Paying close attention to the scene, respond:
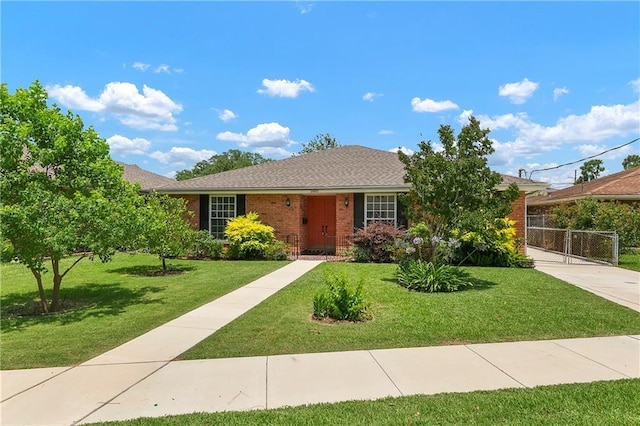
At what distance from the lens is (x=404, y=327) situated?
19.0 feet

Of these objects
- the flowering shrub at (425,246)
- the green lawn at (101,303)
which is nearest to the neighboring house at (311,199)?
the green lawn at (101,303)

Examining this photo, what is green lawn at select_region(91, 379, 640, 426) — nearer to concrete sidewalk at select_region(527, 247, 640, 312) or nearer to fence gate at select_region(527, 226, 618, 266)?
concrete sidewalk at select_region(527, 247, 640, 312)

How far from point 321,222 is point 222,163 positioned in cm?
4466

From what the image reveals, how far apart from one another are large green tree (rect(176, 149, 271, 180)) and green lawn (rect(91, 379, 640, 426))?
2126 inches

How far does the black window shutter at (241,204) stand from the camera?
1562 cm

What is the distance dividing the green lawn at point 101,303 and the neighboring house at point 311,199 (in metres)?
2.79

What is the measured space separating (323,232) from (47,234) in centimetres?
1105

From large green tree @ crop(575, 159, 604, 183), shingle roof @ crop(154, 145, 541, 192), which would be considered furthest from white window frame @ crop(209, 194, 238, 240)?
large green tree @ crop(575, 159, 604, 183)

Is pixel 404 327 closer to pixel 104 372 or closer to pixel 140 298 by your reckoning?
pixel 104 372

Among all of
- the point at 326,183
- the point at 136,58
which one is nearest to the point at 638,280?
the point at 326,183

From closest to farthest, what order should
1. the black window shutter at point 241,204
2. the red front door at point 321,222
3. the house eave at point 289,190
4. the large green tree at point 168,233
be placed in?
the large green tree at point 168,233
the house eave at point 289,190
the black window shutter at point 241,204
the red front door at point 321,222

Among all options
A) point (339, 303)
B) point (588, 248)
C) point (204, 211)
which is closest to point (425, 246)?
point (339, 303)

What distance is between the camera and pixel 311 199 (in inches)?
647

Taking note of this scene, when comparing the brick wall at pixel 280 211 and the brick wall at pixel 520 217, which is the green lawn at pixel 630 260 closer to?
the brick wall at pixel 520 217
